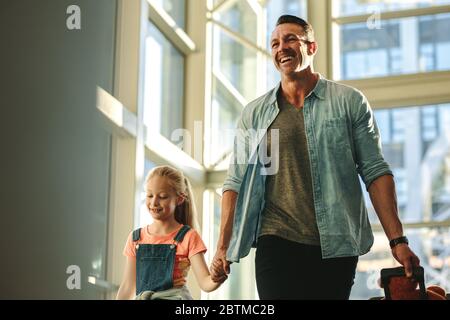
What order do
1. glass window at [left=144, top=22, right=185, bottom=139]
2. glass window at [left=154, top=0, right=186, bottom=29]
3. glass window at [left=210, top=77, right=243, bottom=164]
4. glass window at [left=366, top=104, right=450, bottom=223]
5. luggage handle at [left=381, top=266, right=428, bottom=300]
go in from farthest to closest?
glass window at [left=366, top=104, right=450, bottom=223], glass window at [left=210, top=77, right=243, bottom=164], glass window at [left=154, top=0, right=186, bottom=29], glass window at [left=144, top=22, right=185, bottom=139], luggage handle at [left=381, top=266, right=428, bottom=300]

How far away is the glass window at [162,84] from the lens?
3367 mm

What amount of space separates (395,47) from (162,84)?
1217mm

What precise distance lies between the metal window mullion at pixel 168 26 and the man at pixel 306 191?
3.96 feet

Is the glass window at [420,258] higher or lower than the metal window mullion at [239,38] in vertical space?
lower

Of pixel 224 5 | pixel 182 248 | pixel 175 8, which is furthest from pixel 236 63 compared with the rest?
pixel 182 248

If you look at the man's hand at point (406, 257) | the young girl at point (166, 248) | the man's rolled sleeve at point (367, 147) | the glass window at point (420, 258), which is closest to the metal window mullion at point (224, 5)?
the glass window at point (420, 258)

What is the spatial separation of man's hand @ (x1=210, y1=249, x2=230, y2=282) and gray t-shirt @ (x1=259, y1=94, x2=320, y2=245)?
141 mm

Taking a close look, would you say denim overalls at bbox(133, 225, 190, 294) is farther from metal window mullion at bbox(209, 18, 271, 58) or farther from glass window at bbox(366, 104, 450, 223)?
glass window at bbox(366, 104, 450, 223)

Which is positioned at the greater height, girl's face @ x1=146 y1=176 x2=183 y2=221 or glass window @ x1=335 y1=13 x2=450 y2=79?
glass window @ x1=335 y1=13 x2=450 y2=79

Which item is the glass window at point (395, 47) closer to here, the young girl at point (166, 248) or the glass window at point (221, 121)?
the glass window at point (221, 121)

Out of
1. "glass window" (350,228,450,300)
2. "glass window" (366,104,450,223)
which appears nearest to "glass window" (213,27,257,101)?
"glass window" (366,104,450,223)

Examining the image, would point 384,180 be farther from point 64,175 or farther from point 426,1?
point 426,1

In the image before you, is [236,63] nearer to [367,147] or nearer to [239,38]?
[239,38]

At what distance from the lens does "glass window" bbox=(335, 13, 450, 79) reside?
404cm
